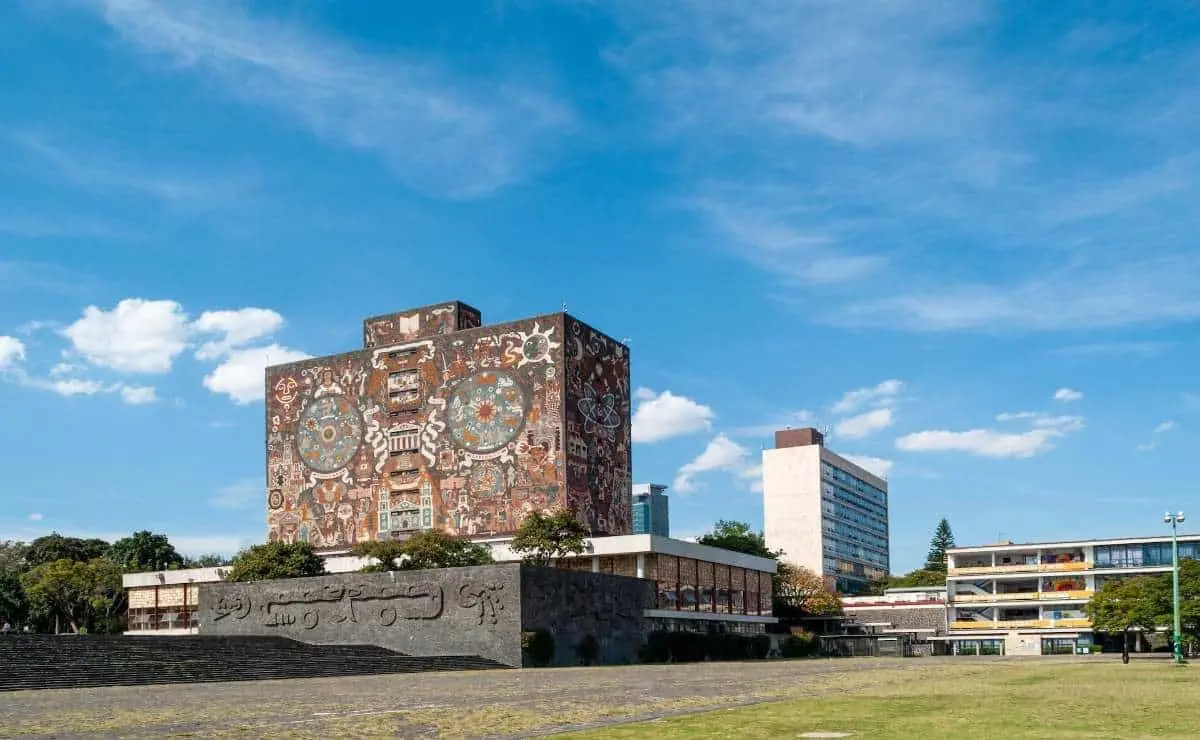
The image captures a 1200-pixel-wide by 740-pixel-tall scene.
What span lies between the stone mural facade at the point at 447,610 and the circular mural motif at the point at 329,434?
21470 mm

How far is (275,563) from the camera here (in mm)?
71312

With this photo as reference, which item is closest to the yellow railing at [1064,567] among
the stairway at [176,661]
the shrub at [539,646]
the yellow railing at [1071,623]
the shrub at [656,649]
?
the yellow railing at [1071,623]

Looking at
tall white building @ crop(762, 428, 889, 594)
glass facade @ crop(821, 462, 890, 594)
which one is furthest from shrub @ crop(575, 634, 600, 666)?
glass facade @ crop(821, 462, 890, 594)

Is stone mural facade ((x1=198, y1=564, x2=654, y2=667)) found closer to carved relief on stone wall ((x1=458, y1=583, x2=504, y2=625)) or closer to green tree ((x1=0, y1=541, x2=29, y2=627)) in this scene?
carved relief on stone wall ((x1=458, y1=583, x2=504, y2=625))

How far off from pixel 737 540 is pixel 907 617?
16.4 m

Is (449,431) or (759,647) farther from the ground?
(449,431)

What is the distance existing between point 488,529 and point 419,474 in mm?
6797

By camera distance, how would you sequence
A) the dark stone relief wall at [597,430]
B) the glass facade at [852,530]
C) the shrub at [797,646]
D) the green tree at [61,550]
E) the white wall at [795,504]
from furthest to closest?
the glass facade at [852,530] < the white wall at [795,504] < the green tree at [61,550] < the shrub at [797,646] < the dark stone relief wall at [597,430]

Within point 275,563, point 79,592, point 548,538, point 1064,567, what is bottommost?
point 79,592

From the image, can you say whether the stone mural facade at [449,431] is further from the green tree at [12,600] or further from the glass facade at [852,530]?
the glass facade at [852,530]

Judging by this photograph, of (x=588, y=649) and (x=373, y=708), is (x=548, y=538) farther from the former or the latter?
(x=373, y=708)

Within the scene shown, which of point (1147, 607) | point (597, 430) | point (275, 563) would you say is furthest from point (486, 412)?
point (1147, 607)

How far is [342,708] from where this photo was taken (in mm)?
18344

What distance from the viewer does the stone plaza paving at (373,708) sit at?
14.3 meters
